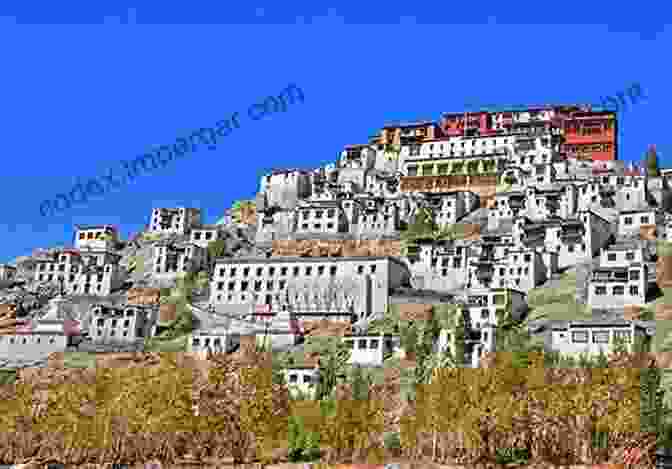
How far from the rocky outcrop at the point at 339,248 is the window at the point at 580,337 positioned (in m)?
38.8

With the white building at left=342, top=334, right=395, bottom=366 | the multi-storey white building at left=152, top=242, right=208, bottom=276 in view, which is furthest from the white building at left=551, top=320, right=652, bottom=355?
the multi-storey white building at left=152, top=242, right=208, bottom=276

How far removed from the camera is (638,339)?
3189 inches

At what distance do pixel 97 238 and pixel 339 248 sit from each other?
40109 millimetres

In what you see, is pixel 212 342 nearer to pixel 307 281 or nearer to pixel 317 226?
pixel 307 281

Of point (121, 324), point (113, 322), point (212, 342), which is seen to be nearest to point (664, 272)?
point (212, 342)

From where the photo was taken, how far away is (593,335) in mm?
84625

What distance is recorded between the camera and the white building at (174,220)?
472 feet

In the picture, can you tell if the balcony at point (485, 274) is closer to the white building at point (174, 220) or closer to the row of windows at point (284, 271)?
the row of windows at point (284, 271)

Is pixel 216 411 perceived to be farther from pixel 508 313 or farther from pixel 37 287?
pixel 37 287

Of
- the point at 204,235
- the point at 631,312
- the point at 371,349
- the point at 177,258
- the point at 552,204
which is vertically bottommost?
the point at 371,349

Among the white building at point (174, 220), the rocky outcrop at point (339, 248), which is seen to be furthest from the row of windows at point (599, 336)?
the white building at point (174, 220)

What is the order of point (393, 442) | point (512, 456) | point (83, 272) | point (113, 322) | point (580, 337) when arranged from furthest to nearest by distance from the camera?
1. point (83, 272)
2. point (113, 322)
3. point (580, 337)
4. point (393, 442)
5. point (512, 456)

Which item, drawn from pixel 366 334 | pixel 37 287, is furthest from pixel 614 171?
pixel 37 287

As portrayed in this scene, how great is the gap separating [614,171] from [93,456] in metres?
83.9
